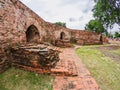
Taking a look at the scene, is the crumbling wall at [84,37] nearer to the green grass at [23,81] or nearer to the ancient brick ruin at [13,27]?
the ancient brick ruin at [13,27]

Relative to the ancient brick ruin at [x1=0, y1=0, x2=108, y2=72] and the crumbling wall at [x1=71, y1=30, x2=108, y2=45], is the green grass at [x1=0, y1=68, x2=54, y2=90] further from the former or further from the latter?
the crumbling wall at [x1=71, y1=30, x2=108, y2=45]

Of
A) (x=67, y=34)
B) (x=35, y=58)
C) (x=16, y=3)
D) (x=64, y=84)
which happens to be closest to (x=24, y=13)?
(x=16, y=3)

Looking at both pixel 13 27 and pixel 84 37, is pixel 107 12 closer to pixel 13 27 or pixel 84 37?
pixel 84 37

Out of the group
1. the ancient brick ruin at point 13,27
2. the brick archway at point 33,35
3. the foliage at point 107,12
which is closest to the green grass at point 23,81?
the ancient brick ruin at point 13,27

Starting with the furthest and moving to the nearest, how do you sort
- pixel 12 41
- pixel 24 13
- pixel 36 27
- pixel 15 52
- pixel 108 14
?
pixel 108 14 → pixel 36 27 → pixel 24 13 → pixel 12 41 → pixel 15 52

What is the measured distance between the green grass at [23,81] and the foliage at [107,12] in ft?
46.6

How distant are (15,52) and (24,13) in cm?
238

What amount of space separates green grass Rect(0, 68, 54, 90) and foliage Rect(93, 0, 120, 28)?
46.6 ft

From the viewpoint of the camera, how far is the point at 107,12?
17891 mm

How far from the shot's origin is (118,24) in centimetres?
1850

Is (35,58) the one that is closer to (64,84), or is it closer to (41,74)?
(41,74)

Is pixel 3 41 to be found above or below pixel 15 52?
above

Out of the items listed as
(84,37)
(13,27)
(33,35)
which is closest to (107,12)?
(84,37)

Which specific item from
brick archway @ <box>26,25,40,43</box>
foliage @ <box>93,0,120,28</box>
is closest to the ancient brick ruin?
brick archway @ <box>26,25,40,43</box>
